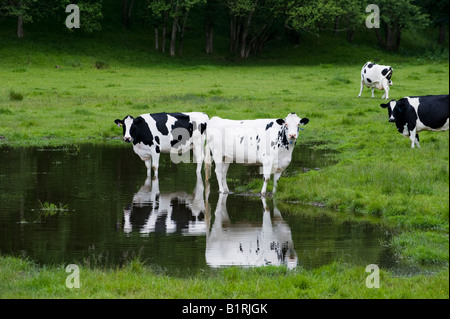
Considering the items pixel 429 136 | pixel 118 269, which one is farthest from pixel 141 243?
pixel 429 136

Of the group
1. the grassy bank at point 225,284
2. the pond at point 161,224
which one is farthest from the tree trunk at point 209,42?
the grassy bank at point 225,284

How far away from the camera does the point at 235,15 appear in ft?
184

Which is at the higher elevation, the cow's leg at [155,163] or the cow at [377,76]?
the cow at [377,76]

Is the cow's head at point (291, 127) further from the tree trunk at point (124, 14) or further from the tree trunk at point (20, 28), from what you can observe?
the tree trunk at point (124, 14)

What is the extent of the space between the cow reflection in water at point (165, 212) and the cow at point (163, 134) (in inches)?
62.6

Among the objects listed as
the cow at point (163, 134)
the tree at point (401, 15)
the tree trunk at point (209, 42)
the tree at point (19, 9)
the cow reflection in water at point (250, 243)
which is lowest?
the cow reflection in water at point (250, 243)

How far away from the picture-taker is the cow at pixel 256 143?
14484mm

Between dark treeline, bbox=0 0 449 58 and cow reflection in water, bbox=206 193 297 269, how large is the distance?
140 feet

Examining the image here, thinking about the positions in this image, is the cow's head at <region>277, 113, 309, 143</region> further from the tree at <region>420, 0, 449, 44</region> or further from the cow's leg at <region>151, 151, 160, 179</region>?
the cow's leg at <region>151, 151, 160, 179</region>

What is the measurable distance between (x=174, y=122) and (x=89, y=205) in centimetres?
472

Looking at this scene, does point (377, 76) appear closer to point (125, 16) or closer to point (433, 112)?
point (433, 112)

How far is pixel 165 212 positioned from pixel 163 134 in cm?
457

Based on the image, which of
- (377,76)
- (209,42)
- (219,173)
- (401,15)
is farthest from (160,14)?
(219,173)
